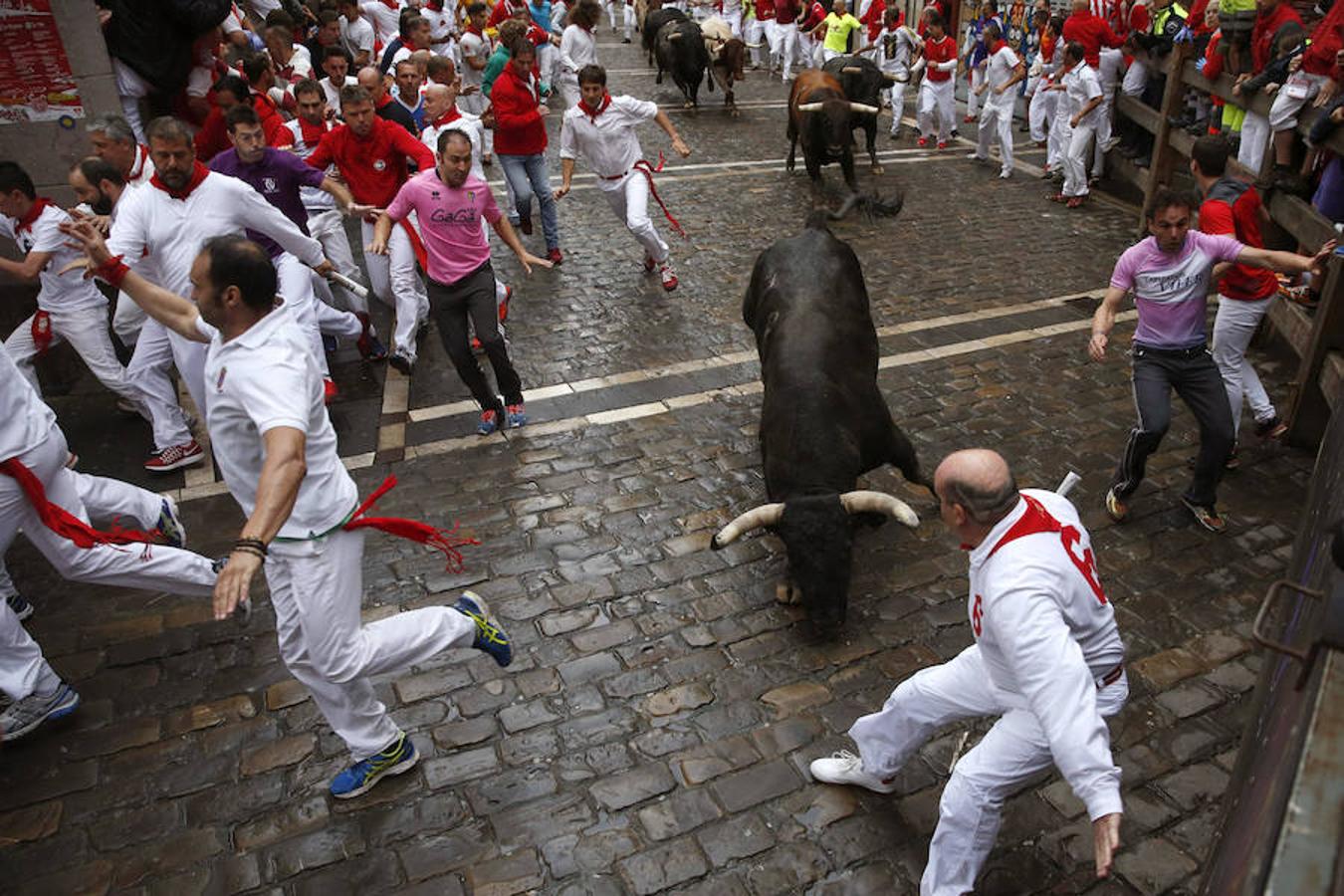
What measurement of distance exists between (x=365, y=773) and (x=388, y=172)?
5.61 m

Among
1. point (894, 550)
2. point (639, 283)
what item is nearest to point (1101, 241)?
point (639, 283)

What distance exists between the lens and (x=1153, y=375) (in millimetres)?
5664

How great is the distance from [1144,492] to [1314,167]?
388cm

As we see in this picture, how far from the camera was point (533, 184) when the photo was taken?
34.6 ft

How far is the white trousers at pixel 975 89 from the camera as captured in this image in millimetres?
16875

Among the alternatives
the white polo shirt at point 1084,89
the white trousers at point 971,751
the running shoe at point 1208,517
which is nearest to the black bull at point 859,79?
the white polo shirt at point 1084,89

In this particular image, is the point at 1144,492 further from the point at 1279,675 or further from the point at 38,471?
the point at 38,471

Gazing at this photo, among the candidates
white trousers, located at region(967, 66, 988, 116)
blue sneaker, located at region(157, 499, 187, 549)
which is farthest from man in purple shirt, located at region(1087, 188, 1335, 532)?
white trousers, located at region(967, 66, 988, 116)

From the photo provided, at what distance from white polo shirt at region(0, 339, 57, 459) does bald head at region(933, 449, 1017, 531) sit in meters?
4.23

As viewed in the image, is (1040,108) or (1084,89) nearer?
(1084,89)

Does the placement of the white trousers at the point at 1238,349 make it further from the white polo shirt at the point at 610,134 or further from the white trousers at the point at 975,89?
the white trousers at the point at 975,89

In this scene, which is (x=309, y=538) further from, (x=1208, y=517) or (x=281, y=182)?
(x=1208, y=517)

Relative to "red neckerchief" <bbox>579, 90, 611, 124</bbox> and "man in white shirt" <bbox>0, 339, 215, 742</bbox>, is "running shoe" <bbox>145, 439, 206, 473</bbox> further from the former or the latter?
"red neckerchief" <bbox>579, 90, 611, 124</bbox>

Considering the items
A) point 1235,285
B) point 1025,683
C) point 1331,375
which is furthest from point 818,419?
point 1331,375
